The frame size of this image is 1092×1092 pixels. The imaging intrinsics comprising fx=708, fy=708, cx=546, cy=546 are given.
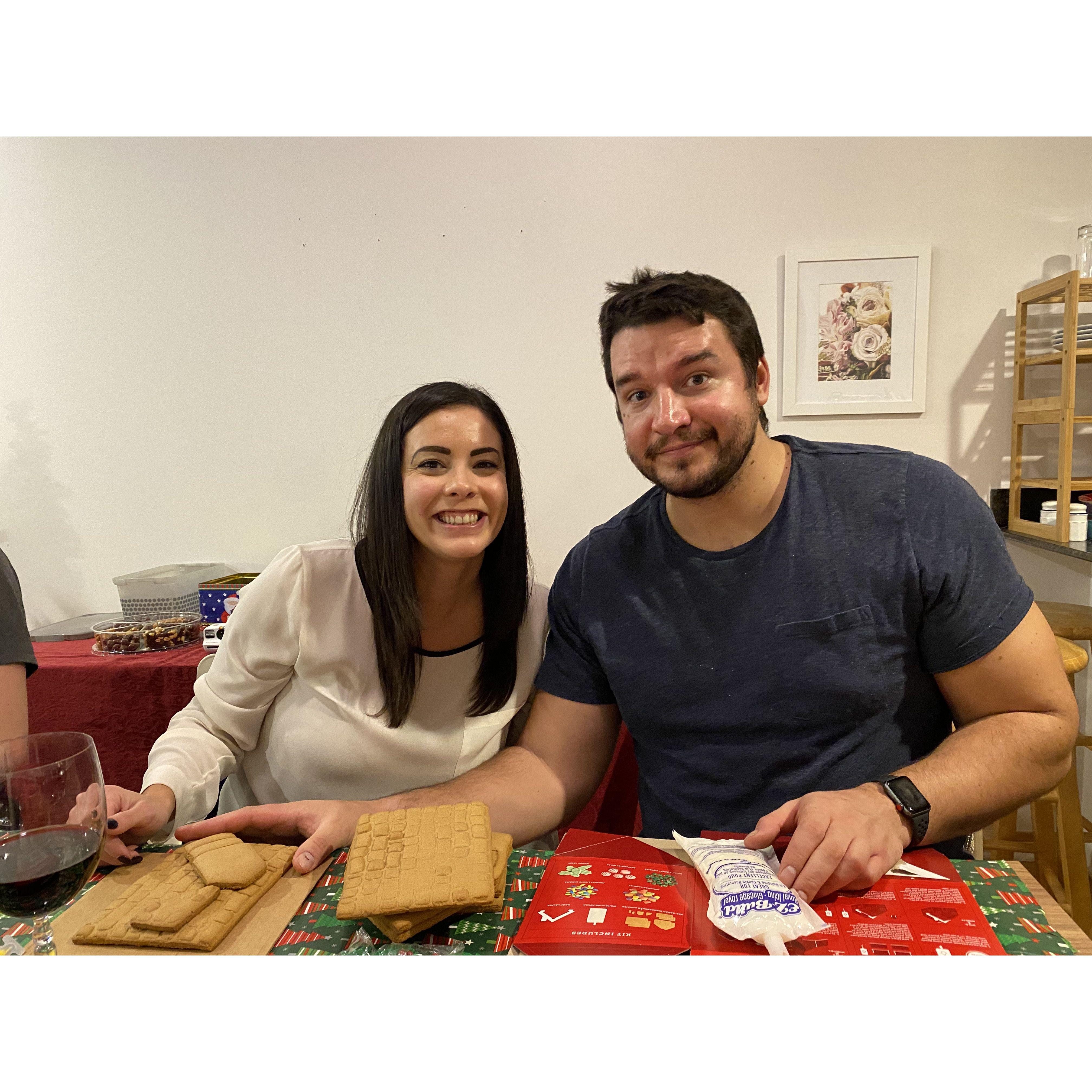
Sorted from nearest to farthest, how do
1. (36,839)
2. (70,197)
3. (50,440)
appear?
(36,839)
(70,197)
(50,440)

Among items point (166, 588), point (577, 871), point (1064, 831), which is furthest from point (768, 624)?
point (166, 588)

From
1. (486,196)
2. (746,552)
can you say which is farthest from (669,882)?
(486,196)

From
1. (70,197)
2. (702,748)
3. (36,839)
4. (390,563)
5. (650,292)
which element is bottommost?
(702,748)

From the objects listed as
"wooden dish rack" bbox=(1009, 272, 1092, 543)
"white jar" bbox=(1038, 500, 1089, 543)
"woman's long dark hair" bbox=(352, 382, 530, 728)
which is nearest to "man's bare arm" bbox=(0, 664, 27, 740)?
"woman's long dark hair" bbox=(352, 382, 530, 728)

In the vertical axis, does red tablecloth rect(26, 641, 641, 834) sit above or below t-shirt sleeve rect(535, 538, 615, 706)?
below

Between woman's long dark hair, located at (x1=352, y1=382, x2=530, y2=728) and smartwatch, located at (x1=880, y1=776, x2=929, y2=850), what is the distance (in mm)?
509

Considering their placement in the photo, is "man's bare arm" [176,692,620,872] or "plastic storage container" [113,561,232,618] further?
"plastic storage container" [113,561,232,618]

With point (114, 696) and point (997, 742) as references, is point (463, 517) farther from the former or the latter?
point (114, 696)

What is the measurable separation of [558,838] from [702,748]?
0.77 feet

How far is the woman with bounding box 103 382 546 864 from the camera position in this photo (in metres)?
0.98

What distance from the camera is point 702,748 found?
907 millimetres

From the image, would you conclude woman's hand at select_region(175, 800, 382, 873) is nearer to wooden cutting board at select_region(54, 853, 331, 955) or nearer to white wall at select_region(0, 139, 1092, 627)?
wooden cutting board at select_region(54, 853, 331, 955)

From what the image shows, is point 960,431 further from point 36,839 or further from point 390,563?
point 36,839

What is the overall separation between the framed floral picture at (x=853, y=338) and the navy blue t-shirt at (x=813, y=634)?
1.31 ft
